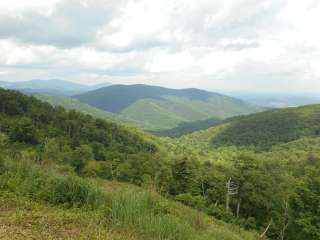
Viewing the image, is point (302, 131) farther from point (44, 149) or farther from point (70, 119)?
point (44, 149)

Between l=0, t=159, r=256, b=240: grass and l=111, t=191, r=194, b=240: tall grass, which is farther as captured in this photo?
l=111, t=191, r=194, b=240: tall grass

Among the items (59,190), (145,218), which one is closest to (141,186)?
(59,190)

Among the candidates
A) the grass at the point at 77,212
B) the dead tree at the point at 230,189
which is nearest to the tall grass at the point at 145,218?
the grass at the point at 77,212

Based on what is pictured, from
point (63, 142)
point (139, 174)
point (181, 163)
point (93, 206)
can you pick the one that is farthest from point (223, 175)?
point (63, 142)

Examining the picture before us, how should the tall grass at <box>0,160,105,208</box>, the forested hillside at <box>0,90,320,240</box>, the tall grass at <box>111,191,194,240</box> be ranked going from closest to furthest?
the tall grass at <box>111,191,194,240</box> < the forested hillside at <box>0,90,320,240</box> < the tall grass at <box>0,160,105,208</box>

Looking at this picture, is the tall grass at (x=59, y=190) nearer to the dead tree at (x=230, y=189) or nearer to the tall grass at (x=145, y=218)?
the tall grass at (x=145, y=218)

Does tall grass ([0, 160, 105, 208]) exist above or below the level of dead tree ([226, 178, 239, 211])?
above

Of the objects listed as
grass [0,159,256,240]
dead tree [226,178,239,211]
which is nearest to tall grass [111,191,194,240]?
grass [0,159,256,240]

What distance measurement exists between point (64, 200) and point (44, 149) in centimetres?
6678

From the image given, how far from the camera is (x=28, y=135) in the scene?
8575 centimetres

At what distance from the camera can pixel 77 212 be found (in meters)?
10.9

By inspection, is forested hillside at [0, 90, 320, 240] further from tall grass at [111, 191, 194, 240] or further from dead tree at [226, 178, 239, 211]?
dead tree at [226, 178, 239, 211]

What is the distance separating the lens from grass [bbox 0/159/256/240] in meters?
9.31

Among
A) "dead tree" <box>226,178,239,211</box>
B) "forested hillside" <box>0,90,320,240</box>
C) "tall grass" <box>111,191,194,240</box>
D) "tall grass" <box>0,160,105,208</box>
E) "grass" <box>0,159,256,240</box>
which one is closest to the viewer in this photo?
"grass" <box>0,159,256,240</box>
